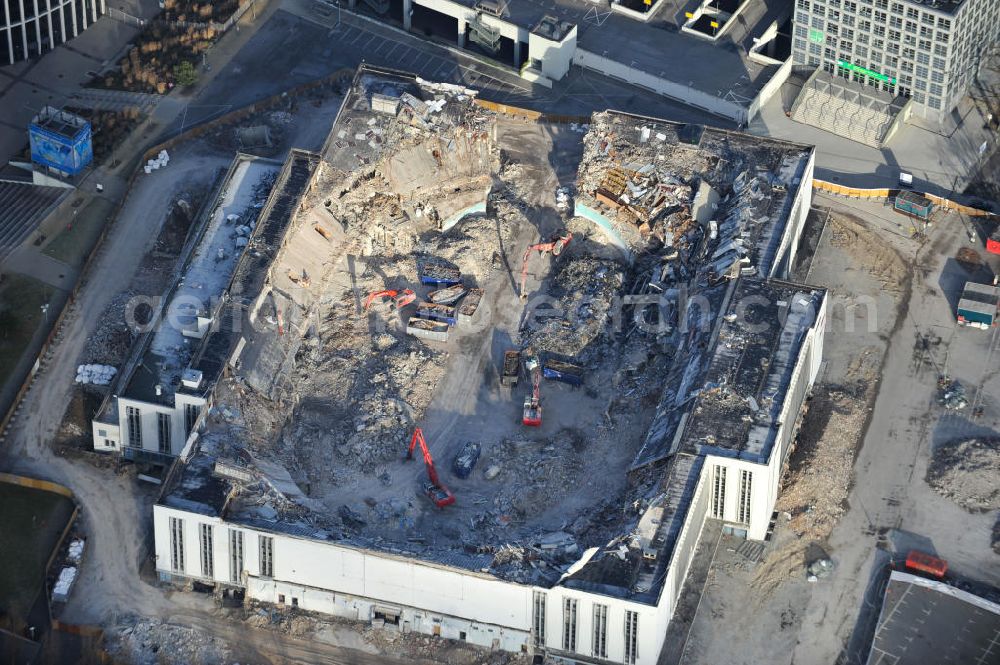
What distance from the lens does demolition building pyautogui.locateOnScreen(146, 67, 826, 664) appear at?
167 m

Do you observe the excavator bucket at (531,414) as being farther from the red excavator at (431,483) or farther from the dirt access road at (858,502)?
the dirt access road at (858,502)

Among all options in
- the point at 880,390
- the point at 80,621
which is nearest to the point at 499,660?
the point at 80,621

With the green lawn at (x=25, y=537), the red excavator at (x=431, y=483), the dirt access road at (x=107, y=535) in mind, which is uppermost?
the red excavator at (x=431, y=483)

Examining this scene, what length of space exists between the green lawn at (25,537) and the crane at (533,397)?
40.6 metres

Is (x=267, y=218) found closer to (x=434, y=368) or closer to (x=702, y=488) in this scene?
(x=434, y=368)

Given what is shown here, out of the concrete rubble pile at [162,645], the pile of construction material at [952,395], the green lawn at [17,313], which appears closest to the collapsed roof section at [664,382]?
the concrete rubble pile at [162,645]

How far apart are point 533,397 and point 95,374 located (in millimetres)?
39968

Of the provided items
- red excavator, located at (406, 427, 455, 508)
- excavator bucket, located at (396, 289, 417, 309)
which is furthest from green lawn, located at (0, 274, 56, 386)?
red excavator, located at (406, 427, 455, 508)

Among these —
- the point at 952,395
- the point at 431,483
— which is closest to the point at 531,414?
the point at 431,483

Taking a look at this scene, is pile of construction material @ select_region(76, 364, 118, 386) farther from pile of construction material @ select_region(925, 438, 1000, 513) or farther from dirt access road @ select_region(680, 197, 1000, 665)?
pile of construction material @ select_region(925, 438, 1000, 513)

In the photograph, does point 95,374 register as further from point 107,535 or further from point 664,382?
point 664,382

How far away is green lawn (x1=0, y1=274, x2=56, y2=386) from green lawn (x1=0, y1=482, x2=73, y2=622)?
14.4 metres

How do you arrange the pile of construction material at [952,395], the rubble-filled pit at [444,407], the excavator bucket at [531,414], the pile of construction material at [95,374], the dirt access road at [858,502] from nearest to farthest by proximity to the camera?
the dirt access road at [858,502], the rubble-filled pit at [444,407], the excavator bucket at [531,414], the pile of construction material at [952,395], the pile of construction material at [95,374]

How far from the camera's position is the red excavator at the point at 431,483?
6993 inches
